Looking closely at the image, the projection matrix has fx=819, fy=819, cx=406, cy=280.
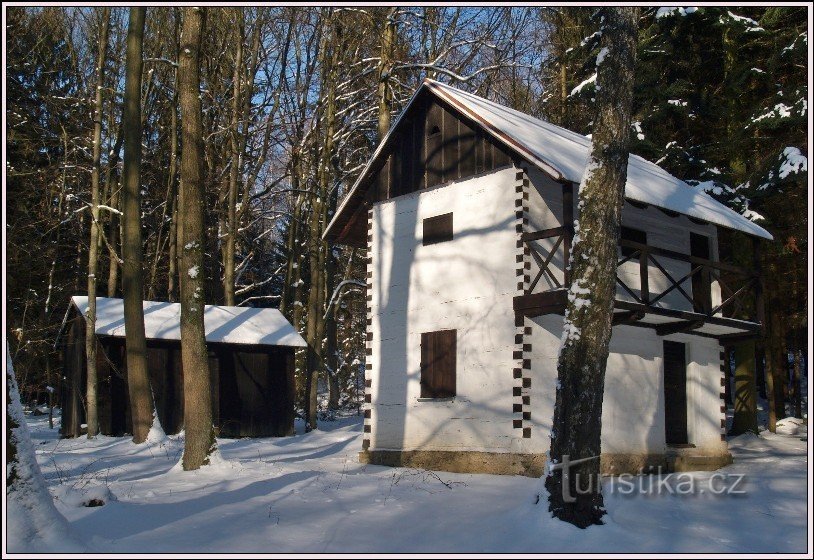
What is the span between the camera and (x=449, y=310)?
57.2 feet

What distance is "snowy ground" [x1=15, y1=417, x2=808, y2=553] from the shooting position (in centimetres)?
865

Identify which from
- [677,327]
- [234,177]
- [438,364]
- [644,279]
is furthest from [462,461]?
[234,177]

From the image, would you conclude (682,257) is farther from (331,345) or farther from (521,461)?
(331,345)

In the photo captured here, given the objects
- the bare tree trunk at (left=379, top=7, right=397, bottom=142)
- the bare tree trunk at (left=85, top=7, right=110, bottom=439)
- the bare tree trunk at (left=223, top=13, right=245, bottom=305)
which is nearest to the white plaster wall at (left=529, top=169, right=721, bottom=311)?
the bare tree trunk at (left=379, top=7, right=397, bottom=142)

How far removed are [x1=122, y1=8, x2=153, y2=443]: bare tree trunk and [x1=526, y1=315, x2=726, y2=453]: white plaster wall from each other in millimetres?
9396

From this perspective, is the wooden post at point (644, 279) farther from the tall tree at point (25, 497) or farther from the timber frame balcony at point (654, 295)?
the tall tree at point (25, 497)

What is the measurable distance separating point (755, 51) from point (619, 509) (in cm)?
1745

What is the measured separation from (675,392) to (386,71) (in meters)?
12.0

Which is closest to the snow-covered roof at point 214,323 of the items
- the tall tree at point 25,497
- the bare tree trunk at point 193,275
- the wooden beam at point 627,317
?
the bare tree trunk at point 193,275

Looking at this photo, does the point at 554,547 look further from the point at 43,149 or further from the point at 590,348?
the point at 43,149

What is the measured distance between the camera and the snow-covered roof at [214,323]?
23.4 m

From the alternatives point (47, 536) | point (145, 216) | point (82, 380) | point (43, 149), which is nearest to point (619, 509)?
point (47, 536)

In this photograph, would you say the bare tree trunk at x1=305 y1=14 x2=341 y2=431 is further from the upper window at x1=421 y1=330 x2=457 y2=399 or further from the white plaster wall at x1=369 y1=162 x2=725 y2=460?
the upper window at x1=421 y1=330 x2=457 y2=399

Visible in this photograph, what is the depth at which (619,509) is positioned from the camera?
1145cm
